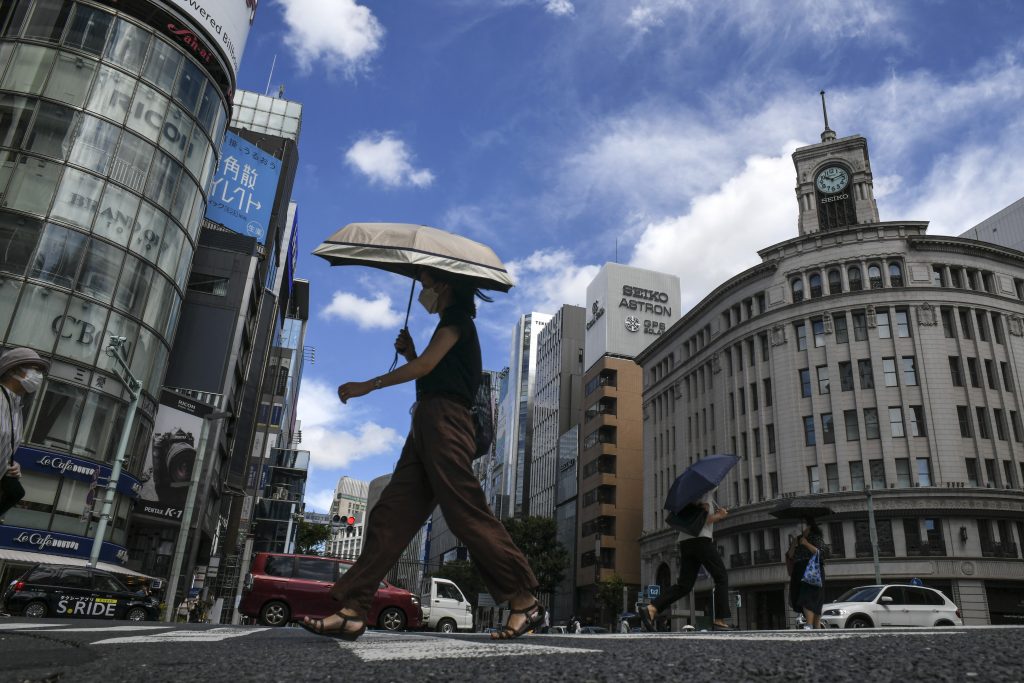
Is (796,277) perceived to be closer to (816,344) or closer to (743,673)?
(816,344)

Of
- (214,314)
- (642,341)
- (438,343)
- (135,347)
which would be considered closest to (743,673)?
(438,343)

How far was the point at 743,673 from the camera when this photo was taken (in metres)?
1.91

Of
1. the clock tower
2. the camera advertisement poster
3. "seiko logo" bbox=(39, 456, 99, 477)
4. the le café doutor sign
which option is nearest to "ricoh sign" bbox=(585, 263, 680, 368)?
the le café doutor sign

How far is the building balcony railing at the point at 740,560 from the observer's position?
43500 mm

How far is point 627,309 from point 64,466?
2235 inches

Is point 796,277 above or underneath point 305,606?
above

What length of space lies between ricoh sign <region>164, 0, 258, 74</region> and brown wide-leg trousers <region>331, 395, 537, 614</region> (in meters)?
35.1

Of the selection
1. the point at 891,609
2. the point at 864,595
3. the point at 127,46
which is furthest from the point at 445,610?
the point at 127,46

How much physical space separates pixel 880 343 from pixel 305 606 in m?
36.8

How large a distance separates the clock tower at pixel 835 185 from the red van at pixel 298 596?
46985mm

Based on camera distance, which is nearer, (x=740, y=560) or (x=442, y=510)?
(x=442, y=510)

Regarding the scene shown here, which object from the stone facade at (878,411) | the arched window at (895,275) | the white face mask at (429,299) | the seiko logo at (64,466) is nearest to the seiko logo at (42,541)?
the seiko logo at (64,466)

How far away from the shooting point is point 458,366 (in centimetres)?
420

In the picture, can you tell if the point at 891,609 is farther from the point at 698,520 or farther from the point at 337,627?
the point at 337,627
